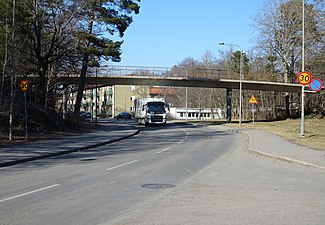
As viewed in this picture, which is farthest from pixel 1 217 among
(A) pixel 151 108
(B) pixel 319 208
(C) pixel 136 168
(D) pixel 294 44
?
(D) pixel 294 44

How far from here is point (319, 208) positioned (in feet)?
26.7

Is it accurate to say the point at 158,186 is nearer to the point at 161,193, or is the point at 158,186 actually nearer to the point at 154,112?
the point at 161,193

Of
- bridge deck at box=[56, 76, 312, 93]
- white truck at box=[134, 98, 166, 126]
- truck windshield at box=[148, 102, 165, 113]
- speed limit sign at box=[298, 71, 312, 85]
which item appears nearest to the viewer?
speed limit sign at box=[298, 71, 312, 85]

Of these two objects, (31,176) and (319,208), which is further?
(31,176)

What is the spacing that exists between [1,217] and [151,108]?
44.2 metres

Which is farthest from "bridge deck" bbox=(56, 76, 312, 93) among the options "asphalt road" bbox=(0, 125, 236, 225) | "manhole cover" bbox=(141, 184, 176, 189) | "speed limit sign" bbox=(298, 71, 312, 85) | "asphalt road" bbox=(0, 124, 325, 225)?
"manhole cover" bbox=(141, 184, 176, 189)

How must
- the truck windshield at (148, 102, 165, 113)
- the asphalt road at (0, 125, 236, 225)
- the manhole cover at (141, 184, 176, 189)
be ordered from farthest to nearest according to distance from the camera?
the truck windshield at (148, 102, 165, 113) → the manhole cover at (141, 184, 176, 189) → the asphalt road at (0, 125, 236, 225)

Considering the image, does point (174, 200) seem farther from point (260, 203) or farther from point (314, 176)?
point (314, 176)

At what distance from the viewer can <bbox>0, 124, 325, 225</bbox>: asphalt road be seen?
288 inches

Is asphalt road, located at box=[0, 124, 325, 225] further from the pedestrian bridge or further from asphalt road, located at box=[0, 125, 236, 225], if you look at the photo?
Result: the pedestrian bridge

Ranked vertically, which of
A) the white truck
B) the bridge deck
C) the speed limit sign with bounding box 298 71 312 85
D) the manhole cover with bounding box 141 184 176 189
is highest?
the bridge deck

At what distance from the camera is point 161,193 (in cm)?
959

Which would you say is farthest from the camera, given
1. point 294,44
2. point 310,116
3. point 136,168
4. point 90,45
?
point 310,116

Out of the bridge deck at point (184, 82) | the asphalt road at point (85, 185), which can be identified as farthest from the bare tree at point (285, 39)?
the asphalt road at point (85, 185)
